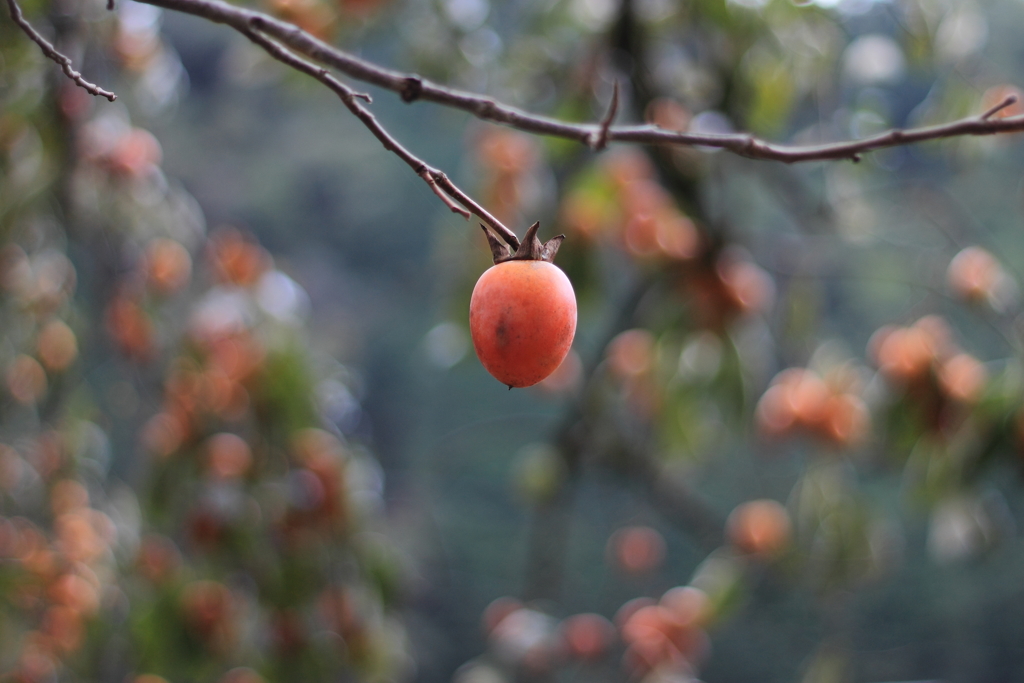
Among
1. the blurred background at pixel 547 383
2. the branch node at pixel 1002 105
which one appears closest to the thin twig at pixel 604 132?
the branch node at pixel 1002 105

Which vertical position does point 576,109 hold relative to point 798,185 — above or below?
below

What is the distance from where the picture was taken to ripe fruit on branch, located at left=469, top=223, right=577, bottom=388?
0.27 metres

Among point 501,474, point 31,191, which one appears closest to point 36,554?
point 31,191

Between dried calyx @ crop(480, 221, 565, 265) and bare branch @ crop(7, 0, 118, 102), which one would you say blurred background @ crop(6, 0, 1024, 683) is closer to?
bare branch @ crop(7, 0, 118, 102)

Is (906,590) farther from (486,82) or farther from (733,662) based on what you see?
(486,82)

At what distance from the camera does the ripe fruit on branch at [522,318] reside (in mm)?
274

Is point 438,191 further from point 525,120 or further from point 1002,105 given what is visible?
point 1002,105

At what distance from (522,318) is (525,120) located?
8cm

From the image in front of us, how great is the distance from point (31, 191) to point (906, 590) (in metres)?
6.15

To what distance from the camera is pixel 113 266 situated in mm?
1017

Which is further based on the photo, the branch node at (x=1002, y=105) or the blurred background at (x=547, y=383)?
the blurred background at (x=547, y=383)

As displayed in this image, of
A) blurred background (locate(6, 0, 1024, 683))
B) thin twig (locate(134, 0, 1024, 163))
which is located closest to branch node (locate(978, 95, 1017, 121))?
thin twig (locate(134, 0, 1024, 163))

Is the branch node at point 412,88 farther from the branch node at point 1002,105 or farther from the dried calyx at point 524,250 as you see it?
the branch node at point 1002,105

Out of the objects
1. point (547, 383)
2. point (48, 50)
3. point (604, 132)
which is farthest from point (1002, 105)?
point (547, 383)
